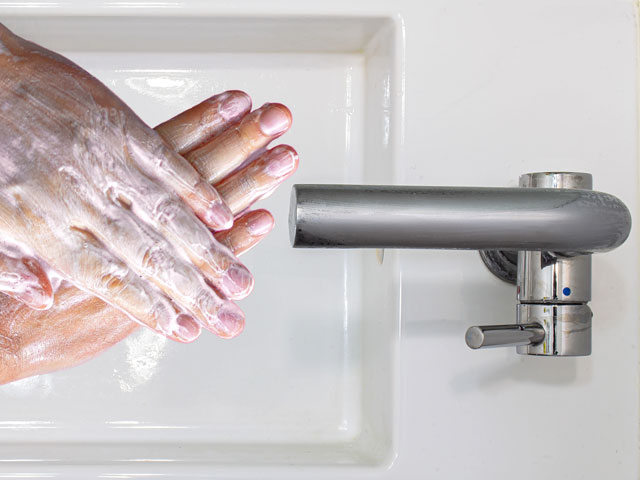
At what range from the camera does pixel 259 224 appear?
46 centimetres

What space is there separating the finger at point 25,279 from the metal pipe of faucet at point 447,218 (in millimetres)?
171

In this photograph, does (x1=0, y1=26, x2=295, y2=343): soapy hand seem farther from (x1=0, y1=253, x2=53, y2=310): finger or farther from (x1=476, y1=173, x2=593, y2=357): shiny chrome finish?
(x1=476, y1=173, x2=593, y2=357): shiny chrome finish

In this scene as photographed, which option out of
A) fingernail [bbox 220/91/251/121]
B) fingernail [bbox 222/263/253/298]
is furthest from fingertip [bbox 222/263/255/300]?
fingernail [bbox 220/91/251/121]

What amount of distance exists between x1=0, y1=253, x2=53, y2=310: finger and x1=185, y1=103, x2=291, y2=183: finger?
0.12 metres

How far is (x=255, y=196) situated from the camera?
449mm

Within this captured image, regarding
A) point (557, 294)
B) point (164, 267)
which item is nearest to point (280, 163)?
point (164, 267)

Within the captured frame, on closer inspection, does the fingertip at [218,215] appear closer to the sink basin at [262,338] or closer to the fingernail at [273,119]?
the fingernail at [273,119]

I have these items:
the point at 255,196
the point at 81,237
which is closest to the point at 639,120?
the point at 255,196

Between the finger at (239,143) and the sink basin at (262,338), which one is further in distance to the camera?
the sink basin at (262,338)

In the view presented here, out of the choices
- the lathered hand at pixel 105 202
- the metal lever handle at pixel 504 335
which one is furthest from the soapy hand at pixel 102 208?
the metal lever handle at pixel 504 335

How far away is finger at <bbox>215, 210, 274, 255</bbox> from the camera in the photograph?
46cm

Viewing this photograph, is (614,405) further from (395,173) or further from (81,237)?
(81,237)

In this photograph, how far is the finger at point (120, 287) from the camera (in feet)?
1.28

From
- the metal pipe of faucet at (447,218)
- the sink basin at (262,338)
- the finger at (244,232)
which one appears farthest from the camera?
the sink basin at (262,338)
